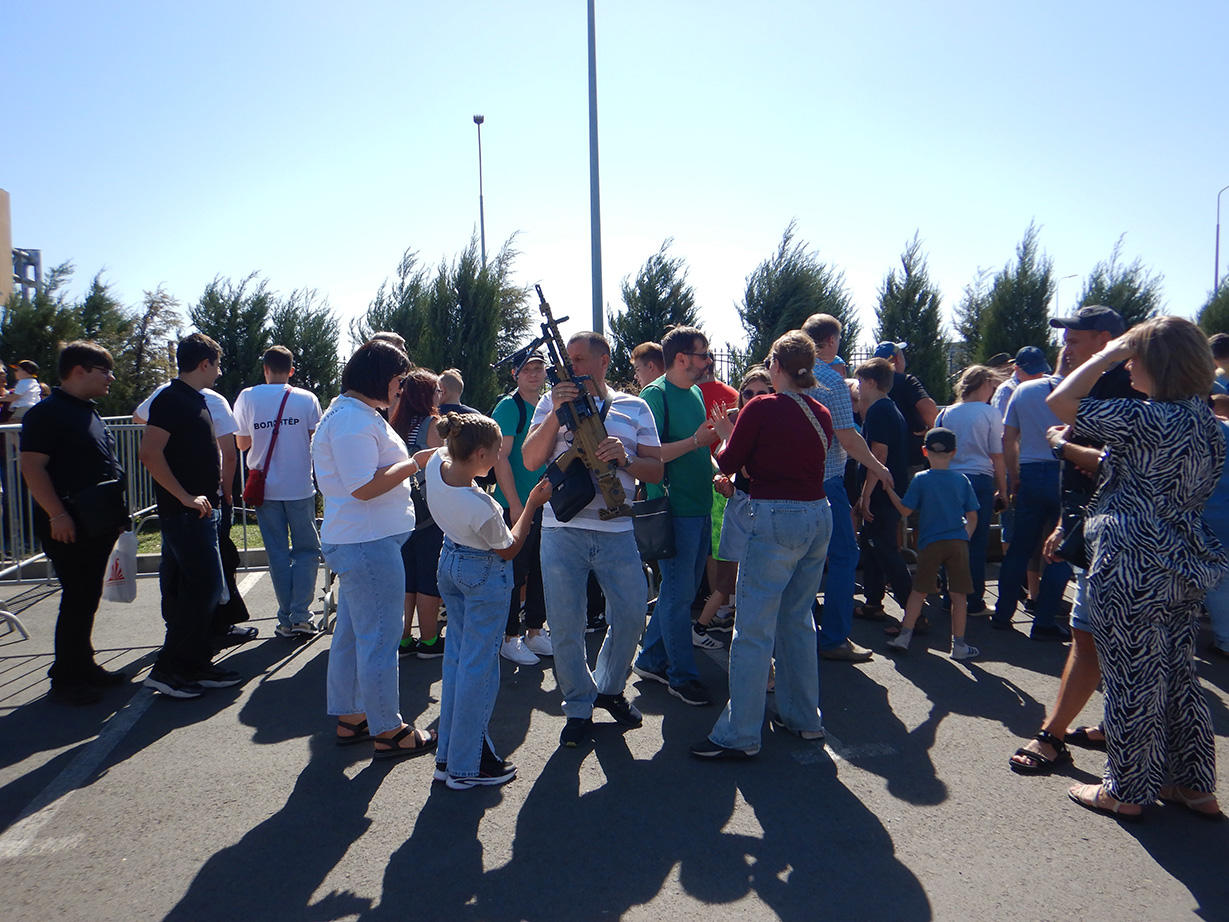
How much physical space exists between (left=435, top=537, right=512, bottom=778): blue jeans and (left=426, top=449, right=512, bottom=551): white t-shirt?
0.25 ft

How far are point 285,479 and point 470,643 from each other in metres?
2.90

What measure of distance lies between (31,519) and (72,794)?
5.12 m

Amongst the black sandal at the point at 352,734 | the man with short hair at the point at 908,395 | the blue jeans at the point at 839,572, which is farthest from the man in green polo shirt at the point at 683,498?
the man with short hair at the point at 908,395

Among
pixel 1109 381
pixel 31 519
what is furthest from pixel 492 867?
pixel 31 519

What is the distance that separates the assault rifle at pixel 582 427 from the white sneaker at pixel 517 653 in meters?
1.93

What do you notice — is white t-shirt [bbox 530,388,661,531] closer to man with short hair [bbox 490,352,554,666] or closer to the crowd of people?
the crowd of people

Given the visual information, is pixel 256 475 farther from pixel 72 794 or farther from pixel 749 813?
pixel 749 813

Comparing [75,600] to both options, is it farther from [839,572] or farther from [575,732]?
[839,572]

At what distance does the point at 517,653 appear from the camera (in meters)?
5.41

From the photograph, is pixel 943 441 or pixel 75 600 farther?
pixel 943 441

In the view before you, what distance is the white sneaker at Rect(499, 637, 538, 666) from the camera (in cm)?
536

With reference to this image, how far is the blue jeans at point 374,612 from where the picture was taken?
378 centimetres

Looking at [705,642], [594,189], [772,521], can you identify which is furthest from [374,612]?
[594,189]

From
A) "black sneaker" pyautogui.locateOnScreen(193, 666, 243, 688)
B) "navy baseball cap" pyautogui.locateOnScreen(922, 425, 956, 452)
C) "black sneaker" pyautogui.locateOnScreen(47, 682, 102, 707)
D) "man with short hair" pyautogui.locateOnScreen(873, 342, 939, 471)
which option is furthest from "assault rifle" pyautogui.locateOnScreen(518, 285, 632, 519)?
"man with short hair" pyautogui.locateOnScreen(873, 342, 939, 471)
